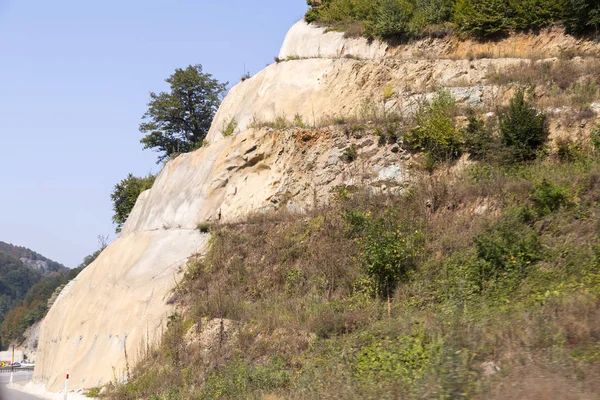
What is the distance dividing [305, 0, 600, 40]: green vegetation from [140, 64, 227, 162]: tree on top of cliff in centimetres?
1534

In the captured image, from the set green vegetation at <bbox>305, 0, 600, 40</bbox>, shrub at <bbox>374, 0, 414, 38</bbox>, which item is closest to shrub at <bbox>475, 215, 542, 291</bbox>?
green vegetation at <bbox>305, 0, 600, 40</bbox>

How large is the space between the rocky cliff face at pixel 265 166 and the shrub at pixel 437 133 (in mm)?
600

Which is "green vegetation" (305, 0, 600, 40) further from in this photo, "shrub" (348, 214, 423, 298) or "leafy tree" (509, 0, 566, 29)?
"shrub" (348, 214, 423, 298)

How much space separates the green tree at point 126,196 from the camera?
122 ft

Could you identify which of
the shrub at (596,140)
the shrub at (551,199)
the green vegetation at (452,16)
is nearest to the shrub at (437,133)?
the shrub at (596,140)

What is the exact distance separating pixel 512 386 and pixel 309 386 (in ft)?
12.9

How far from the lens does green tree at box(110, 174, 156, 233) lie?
37266mm

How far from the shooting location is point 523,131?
16.7 meters

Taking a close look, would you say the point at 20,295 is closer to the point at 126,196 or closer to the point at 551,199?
the point at 126,196

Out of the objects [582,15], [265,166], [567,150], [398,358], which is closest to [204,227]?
[265,166]

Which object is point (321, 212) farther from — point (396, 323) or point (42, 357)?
point (42, 357)

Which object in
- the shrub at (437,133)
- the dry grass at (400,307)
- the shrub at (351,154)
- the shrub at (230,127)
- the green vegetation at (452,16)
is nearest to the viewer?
the dry grass at (400,307)

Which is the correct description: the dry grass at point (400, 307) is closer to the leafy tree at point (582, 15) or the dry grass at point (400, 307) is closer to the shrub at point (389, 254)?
the shrub at point (389, 254)

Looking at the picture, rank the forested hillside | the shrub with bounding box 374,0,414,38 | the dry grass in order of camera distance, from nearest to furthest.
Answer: the dry grass, the shrub with bounding box 374,0,414,38, the forested hillside
